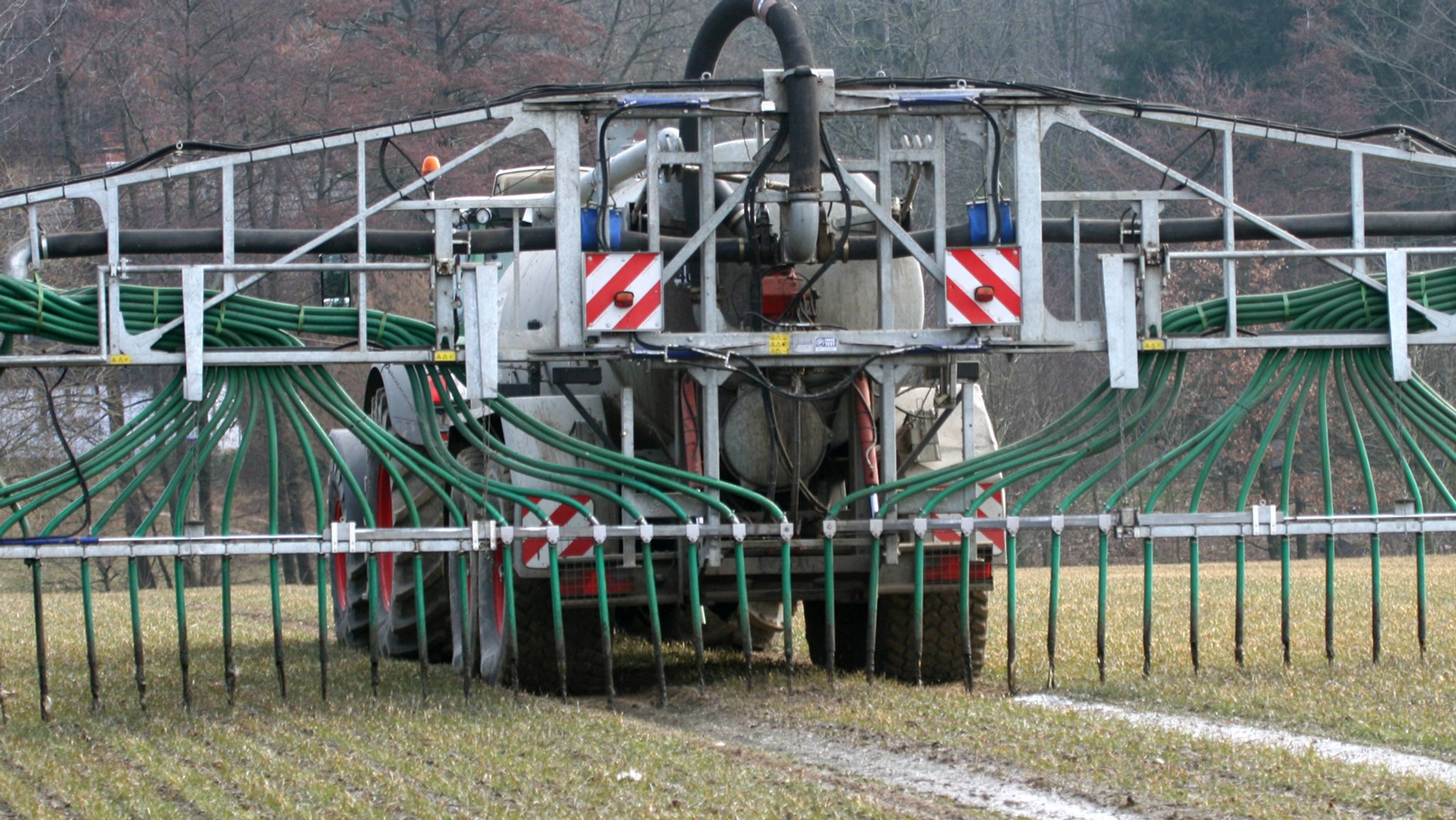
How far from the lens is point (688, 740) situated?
758 centimetres

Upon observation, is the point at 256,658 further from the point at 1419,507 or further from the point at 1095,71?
the point at 1095,71

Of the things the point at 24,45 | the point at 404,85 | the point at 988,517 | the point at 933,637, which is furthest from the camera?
the point at 404,85

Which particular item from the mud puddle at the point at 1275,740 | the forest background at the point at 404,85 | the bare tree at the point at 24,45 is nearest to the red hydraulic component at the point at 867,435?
the mud puddle at the point at 1275,740

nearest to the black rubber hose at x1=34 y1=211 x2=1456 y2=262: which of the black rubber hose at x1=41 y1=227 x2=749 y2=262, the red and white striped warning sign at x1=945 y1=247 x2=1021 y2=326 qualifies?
the black rubber hose at x1=41 y1=227 x2=749 y2=262

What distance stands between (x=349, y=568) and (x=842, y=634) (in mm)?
4336

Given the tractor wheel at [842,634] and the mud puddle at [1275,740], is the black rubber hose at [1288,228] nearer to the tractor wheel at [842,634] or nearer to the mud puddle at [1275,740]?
the tractor wheel at [842,634]

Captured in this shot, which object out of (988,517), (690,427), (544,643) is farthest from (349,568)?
(988,517)

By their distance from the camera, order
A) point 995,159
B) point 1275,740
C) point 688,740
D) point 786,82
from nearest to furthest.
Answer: point 1275,740 < point 688,740 < point 786,82 < point 995,159

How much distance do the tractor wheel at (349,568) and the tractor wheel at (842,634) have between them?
314 cm

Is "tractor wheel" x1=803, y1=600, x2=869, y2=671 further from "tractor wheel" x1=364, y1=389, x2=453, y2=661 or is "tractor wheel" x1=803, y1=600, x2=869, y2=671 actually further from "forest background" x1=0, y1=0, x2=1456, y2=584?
"forest background" x1=0, y1=0, x2=1456, y2=584

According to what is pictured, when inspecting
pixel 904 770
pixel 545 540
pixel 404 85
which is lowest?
pixel 904 770

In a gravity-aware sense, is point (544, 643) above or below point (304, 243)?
below

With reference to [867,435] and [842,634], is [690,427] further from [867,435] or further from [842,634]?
[842,634]

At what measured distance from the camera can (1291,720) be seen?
302 inches
